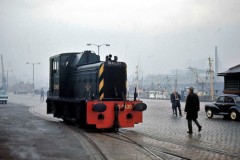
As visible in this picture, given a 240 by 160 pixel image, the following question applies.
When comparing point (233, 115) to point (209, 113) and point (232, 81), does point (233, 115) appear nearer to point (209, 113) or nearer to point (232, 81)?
point (209, 113)

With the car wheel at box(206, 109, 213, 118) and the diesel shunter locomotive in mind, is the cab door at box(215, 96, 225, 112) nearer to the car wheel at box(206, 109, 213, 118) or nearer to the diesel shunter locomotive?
the car wheel at box(206, 109, 213, 118)

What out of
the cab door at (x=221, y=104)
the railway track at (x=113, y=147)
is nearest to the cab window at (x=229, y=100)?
the cab door at (x=221, y=104)

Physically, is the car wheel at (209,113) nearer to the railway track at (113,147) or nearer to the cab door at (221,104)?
the cab door at (221,104)

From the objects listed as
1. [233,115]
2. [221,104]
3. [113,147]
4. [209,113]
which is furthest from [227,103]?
[113,147]

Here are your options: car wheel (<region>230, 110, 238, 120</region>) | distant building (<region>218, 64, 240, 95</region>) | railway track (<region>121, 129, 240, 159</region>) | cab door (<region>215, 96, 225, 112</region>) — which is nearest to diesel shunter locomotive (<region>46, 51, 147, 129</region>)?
railway track (<region>121, 129, 240, 159</region>)

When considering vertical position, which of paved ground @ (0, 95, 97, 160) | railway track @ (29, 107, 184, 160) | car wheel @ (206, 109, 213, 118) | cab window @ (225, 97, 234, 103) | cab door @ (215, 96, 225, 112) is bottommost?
railway track @ (29, 107, 184, 160)

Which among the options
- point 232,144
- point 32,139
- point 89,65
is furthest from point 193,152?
point 89,65

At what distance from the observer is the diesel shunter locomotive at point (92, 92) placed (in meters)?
14.9

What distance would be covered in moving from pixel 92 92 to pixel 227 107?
33.7 feet

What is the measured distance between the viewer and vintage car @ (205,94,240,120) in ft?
71.4

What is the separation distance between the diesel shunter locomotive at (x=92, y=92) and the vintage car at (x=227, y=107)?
8.64 m

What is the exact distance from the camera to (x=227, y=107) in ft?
73.6

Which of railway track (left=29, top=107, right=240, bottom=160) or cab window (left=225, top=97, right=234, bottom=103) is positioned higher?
cab window (left=225, top=97, right=234, bottom=103)

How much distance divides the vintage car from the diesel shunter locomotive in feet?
28.4
